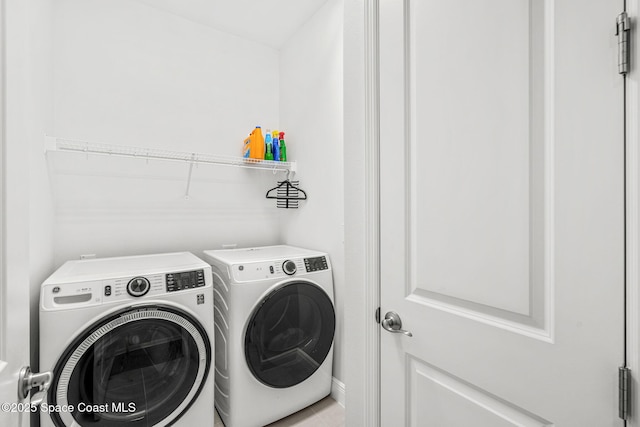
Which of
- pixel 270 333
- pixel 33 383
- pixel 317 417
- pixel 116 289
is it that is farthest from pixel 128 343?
pixel 317 417

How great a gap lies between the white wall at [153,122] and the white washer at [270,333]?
21.8 inches

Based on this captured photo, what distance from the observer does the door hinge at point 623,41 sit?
1.80ft

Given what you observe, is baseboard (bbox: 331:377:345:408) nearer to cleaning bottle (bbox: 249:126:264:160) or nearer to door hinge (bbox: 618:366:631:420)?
door hinge (bbox: 618:366:631:420)

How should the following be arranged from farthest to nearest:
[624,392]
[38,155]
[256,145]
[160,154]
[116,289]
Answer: [256,145] < [160,154] < [38,155] < [116,289] < [624,392]

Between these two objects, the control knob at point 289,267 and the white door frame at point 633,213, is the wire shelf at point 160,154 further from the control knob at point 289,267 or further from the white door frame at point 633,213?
the white door frame at point 633,213

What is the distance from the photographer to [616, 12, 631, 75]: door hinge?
1.80 ft

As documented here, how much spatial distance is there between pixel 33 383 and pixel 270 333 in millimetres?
1194

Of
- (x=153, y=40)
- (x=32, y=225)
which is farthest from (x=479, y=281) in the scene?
(x=153, y=40)

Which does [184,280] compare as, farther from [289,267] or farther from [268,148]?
[268,148]

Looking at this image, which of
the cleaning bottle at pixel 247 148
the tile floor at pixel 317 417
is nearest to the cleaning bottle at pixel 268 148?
the cleaning bottle at pixel 247 148

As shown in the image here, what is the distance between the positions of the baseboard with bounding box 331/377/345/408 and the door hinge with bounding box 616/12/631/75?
205 cm

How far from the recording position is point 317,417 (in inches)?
70.9

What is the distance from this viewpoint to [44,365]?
1149mm

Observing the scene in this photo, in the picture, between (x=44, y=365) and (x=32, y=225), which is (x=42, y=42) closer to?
(x=32, y=225)
